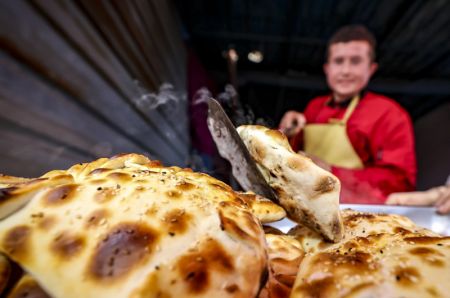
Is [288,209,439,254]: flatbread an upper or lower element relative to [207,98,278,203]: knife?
lower

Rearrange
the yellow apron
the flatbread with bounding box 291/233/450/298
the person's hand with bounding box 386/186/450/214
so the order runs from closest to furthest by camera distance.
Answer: the flatbread with bounding box 291/233/450/298 < the person's hand with bounding box 386/186/450/214 < the yellow apron

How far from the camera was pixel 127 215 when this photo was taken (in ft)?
2.55

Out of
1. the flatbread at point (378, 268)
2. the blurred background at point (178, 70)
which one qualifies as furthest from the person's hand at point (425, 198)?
the flatbread at point (378, 268)

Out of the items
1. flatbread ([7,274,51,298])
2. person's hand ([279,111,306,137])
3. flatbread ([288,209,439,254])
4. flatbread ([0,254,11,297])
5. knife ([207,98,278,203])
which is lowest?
flatbread ([288,209,439,254])

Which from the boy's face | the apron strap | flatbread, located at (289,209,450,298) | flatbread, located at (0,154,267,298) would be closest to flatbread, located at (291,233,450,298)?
flatbread, located at (289,209,450,298)

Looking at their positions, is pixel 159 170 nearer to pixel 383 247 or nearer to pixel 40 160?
pixel 383 247

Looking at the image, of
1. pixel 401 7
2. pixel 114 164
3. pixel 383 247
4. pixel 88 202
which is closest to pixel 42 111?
pixel 114 164

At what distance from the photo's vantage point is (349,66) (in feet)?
12.8

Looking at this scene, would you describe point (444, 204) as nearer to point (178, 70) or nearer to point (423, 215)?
point (423, 215)

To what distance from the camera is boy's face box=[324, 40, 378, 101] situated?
12.8ft

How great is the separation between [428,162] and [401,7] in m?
5.67

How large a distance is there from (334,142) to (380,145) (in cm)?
49

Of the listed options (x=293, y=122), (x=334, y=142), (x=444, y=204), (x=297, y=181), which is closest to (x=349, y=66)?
(x=334, y=142)

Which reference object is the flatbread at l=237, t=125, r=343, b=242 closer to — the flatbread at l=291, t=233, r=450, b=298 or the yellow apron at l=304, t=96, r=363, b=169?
the flatbread at l=291, t=233, r=450, b=298
